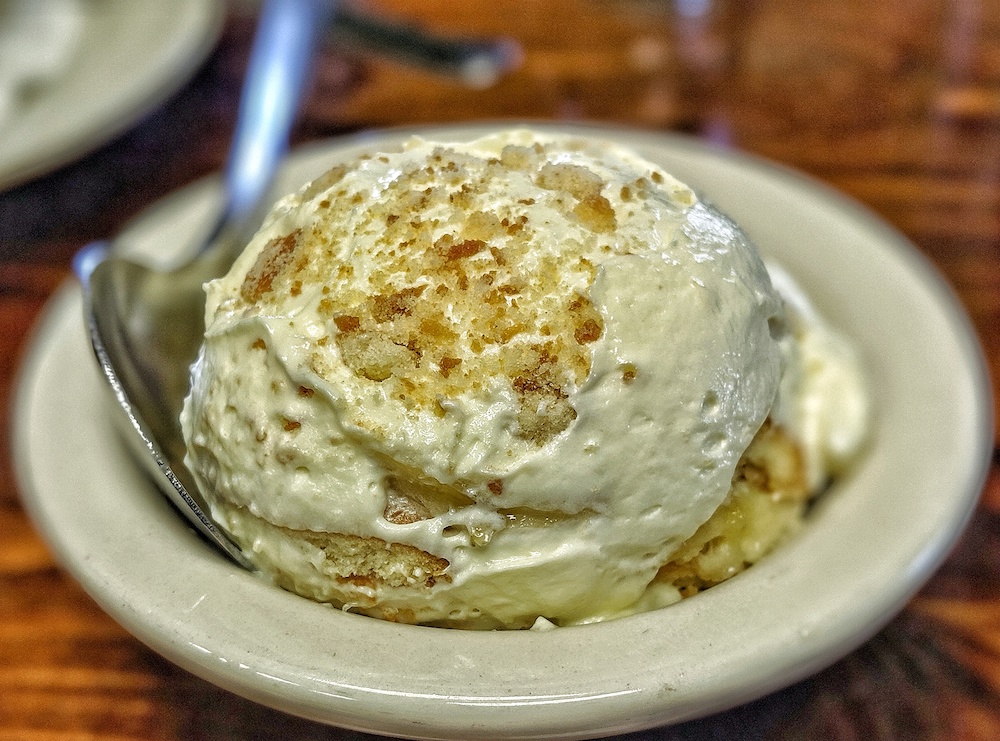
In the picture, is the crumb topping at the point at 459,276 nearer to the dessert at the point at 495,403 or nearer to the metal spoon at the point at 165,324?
the dessert at the point at 495,403

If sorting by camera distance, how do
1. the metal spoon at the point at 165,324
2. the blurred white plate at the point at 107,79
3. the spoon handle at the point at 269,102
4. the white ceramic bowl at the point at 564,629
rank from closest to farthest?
the white ceramic bowl at the point at 564,629, the metal spoon at the point at 165,324, the spoon handle at the point at 269,102, the blurred white plate at the point at 107,79

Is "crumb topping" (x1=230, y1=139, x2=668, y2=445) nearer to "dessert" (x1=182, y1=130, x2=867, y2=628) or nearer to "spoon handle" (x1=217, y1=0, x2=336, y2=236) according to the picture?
"dessert" (x1=182, y1=130, x2=867, y2=628)

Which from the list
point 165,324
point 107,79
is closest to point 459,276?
point 165,324

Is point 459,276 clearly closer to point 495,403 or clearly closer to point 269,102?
point 495,403

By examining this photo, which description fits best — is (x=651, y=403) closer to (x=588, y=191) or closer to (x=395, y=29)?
(x=588, y=191)

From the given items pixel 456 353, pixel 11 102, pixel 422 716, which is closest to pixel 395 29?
pixel 11 102

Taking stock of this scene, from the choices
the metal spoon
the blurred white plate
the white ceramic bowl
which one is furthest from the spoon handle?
the white ceramic bowl

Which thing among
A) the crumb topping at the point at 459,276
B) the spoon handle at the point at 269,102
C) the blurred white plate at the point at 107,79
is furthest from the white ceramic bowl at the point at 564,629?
the blurred white plate at the point at 107,79
